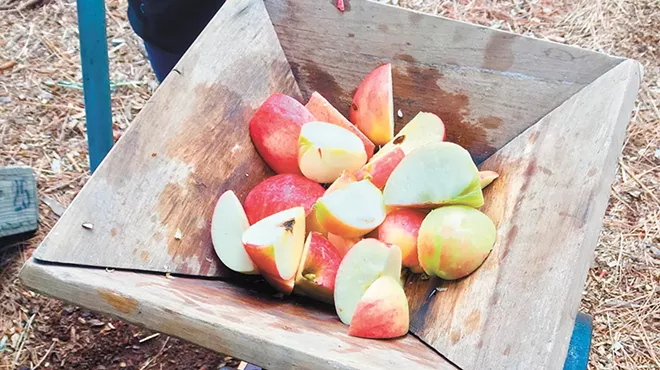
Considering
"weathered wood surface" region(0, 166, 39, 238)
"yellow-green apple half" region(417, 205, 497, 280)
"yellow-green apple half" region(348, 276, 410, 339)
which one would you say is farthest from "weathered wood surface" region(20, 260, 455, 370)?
"weathered wood surface" region(0, 166, 39, 238)

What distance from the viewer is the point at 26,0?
2473 millimetres

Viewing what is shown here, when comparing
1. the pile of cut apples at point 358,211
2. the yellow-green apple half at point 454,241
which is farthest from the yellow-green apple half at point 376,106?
the yellow-green apple half at point 454,241

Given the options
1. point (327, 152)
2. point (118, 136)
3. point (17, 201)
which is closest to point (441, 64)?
point (327, 152)

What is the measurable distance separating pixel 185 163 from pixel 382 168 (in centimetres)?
32

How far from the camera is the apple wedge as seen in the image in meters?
0.98

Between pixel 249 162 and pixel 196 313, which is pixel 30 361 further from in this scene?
pixel 196 313

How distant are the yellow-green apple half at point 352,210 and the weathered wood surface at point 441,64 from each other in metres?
0.24

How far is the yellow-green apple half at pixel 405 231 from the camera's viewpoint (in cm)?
103

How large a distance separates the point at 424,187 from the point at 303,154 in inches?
8.7

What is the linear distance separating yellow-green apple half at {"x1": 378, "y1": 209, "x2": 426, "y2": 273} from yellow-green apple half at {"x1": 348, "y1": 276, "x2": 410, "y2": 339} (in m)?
0.09

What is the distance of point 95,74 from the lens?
1.51m

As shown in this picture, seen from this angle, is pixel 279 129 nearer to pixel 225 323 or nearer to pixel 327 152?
pixel 327 152

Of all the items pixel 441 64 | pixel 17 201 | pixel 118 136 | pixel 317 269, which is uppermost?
pixel 441 64

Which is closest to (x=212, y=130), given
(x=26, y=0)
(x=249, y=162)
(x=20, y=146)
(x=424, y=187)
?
(x=249, y=162)
